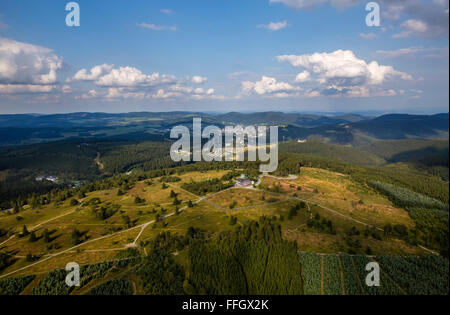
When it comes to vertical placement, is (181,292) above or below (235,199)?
below

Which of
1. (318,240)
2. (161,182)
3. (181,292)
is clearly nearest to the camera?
(181,292)

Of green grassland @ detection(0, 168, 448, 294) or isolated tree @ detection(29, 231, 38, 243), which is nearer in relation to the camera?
green grassland @ detection(0, 168, 448, 294)

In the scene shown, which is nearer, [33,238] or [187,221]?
[33,238]

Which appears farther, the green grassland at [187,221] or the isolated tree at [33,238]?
the isolated tree at [33,238]

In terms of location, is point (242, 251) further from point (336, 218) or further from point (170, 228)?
point (336, 218)

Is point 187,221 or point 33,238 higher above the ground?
point 187,221
